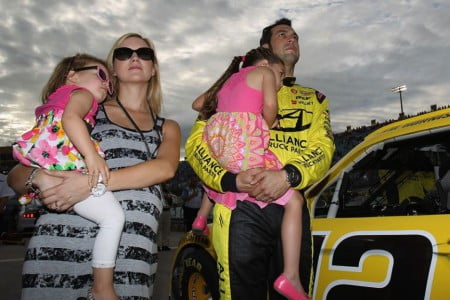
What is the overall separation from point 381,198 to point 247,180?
60.1 inches

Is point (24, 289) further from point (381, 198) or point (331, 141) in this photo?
point (381, 198)

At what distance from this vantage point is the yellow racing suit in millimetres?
2211

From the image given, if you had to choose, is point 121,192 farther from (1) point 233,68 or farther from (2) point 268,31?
(2) point 268,31

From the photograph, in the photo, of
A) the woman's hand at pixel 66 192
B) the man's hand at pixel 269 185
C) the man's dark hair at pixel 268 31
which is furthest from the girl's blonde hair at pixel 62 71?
the man's dark hair at pixel 268 31

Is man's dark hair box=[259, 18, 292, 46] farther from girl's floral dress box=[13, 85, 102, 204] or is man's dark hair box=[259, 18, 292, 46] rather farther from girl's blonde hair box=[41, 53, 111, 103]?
girl's floral dress box=[13, 85, 102, 204]

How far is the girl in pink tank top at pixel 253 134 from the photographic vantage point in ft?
7.33

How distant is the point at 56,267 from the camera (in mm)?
1813

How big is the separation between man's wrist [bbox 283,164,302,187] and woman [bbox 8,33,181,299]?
598mm

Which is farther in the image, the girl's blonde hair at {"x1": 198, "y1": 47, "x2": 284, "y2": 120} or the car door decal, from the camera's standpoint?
the girl's blonde hair at {"x1": 198, "y1": 47, "x2": 284, "y2": 120}

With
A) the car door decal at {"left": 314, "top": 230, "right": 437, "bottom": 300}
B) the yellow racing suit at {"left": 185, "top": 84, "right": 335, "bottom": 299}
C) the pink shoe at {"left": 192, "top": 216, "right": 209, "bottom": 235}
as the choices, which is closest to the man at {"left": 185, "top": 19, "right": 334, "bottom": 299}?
the yellow racing suit at {"left": 185, "top": 84, "right": 335, "bottom": 299}

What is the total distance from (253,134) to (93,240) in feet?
3.22

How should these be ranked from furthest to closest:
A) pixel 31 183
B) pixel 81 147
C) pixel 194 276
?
pixel 194 276, pixel 31 183, pixel 81 147

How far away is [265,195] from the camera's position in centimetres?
218

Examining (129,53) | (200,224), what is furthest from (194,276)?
(129,53)
